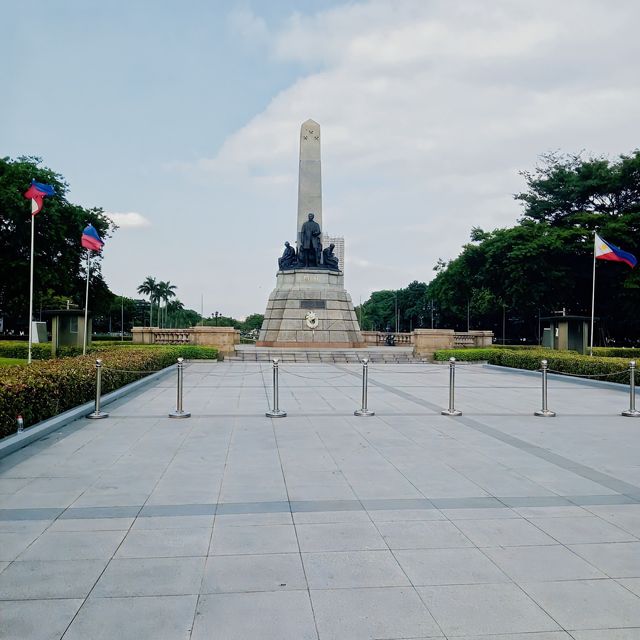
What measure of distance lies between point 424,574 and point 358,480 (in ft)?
7.88

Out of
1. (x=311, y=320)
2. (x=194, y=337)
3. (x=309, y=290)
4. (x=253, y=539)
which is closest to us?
(x=253, y=539)

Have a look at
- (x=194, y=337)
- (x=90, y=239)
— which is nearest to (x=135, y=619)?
(x=90, y=239)

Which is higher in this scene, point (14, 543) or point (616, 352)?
point (616, 352)

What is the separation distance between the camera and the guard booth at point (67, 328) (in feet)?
63.1

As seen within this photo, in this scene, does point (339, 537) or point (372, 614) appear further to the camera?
point (339, 537)

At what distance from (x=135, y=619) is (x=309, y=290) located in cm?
2889

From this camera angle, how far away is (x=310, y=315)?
31234 millimetres

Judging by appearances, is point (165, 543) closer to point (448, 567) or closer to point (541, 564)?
point (448, 567)

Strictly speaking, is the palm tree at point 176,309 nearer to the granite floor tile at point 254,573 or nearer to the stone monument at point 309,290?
the stone monument at point 309,290

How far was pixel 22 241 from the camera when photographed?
102 ft

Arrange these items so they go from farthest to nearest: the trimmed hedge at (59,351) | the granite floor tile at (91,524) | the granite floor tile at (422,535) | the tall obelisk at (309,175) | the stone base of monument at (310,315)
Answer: the tall obelisk at (309,175), the stone base of monument at (310,315), the trimmed hedge at (59,351), the granite floor tile at (91,524), the granite floor tile at (422,535)

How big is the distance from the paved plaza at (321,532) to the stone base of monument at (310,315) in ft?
70.1

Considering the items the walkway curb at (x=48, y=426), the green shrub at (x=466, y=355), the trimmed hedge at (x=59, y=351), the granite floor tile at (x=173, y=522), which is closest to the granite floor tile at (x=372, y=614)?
the granite floor tile at (x=173, y=522)

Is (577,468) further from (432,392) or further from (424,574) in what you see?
(432,392)
